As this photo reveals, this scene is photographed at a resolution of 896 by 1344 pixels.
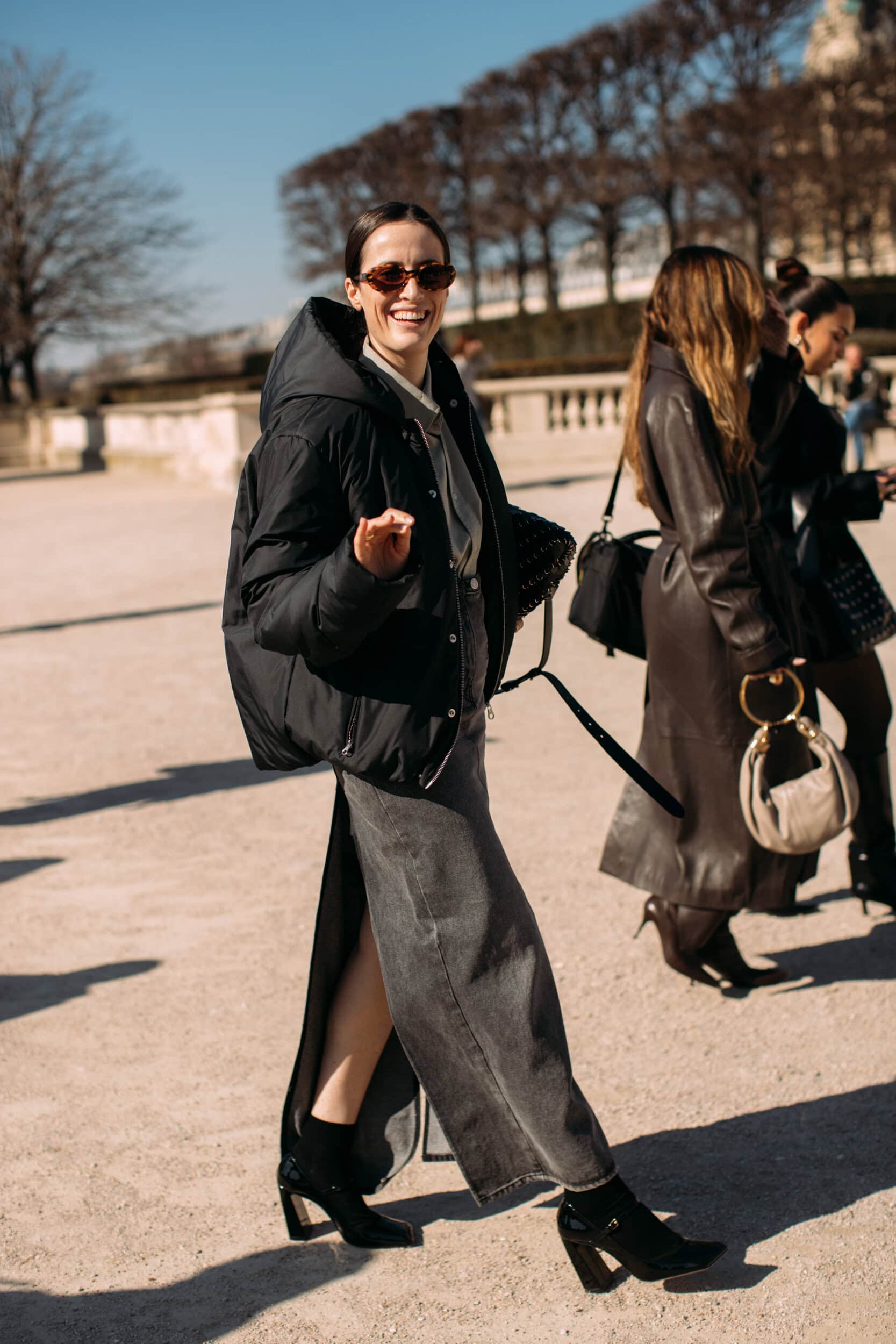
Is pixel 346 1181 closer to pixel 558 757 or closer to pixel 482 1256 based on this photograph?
pixel 482 1256

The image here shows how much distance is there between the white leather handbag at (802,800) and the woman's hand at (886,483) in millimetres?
923

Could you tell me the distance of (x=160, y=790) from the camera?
5742 millimetres

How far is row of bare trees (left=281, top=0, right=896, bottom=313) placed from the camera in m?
32.8

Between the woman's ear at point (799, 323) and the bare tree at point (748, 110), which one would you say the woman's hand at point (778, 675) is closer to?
the woman's ear at point (799, 323)

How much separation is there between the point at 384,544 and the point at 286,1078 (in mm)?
1759

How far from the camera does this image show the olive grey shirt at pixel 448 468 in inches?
93.9

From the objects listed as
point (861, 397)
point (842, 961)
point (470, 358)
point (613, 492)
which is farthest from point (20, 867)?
point (861, 397)

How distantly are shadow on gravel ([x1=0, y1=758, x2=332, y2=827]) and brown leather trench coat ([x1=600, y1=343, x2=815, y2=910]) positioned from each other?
2.09m

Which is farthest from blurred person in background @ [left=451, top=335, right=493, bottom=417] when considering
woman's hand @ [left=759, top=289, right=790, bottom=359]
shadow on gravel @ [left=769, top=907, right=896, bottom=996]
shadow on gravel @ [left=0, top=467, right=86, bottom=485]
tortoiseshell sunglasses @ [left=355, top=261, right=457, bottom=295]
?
shadow on gravel @ [left=0, top=467, right=86, bottom=485]

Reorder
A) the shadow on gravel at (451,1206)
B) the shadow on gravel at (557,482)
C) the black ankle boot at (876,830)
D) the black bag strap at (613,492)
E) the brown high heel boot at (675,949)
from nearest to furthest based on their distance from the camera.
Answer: the shadow on gravel at (451,1206), the black bag strap at (613,492), the brown high heel boot at (675,949), the black ankle boot at (876,830), the shadow on gravel at (557,482)

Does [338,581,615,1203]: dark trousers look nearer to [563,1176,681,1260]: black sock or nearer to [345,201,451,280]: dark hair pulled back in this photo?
[563,1176,681,1260]: black sock

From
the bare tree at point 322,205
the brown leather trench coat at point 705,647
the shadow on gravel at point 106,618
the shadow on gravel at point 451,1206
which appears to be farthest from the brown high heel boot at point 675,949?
the bare tree at point 322,205

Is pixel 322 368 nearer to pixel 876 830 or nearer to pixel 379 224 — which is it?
pixel 379 224

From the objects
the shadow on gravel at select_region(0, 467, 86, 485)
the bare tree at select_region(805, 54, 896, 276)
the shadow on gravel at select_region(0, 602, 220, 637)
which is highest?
the bare tree at select_region(805, 54, 896, 276)
